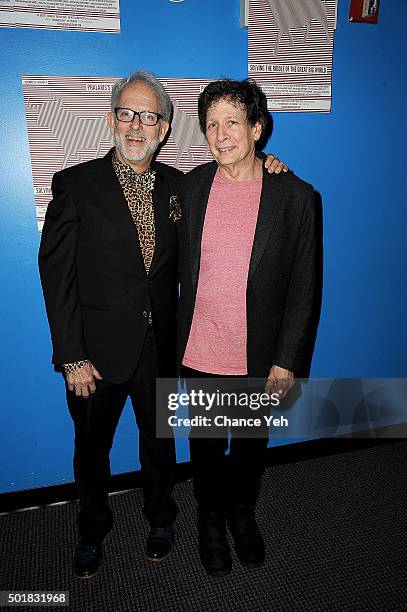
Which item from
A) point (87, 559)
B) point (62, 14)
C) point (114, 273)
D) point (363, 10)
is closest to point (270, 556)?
point (87, 559)

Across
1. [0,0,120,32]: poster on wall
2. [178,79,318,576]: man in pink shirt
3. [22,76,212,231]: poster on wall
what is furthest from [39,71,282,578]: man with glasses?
[0,0,120,32]: poster on wall

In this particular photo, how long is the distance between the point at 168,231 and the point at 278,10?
4.20 feet

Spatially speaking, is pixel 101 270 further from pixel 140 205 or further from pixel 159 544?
pixel 159 544

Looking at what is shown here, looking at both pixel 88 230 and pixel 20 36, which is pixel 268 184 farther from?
pixel 20 36

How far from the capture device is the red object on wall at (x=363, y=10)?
6.91 ft

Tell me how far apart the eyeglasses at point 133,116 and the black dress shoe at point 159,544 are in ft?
6.19

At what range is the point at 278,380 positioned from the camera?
182cm

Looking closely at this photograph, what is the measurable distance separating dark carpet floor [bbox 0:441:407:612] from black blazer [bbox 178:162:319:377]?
3.18 ft

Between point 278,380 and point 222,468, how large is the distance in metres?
0.52

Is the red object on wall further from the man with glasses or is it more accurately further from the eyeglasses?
the eyeglasses

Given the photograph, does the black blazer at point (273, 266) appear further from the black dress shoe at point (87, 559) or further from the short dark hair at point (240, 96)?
the black dress shoe at point (87, 559)

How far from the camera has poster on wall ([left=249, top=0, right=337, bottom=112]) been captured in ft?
6.68

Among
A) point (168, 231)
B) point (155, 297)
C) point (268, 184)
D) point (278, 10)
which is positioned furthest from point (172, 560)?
point (278, 10)

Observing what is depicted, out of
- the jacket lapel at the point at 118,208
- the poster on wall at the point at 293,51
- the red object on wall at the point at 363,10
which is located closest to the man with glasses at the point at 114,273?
the jacket lapel at the point at 118,208
